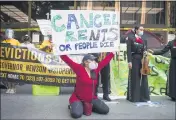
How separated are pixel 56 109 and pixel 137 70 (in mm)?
2041

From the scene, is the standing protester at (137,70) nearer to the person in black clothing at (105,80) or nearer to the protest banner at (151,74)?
the person in black clothing at (105,80)

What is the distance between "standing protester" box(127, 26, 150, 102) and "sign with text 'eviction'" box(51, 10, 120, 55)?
2.77 feet

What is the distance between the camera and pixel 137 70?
8.58 m

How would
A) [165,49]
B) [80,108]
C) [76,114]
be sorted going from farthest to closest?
1. [165,49]
2. [80,108]
3. [76,114]

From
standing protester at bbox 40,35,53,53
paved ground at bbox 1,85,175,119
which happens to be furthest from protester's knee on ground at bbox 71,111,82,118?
standing protester at bbox 40,35,53,53

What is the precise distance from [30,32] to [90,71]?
9176 mm

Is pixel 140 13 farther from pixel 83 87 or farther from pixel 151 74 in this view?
pixel 83 87

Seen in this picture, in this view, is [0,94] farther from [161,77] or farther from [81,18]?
[161,77]

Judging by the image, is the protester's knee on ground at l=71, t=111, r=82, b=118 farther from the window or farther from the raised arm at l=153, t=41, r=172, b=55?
the window

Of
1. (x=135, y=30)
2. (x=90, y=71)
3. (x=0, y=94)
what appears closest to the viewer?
(x=90, y=71)

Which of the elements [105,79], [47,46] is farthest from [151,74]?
[47,46]

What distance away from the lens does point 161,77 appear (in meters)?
9.66

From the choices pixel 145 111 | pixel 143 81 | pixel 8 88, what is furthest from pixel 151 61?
pixel 8 88

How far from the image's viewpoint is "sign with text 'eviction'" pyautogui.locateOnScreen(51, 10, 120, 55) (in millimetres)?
7246
